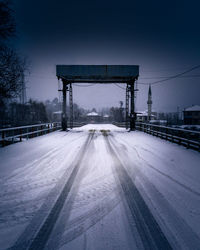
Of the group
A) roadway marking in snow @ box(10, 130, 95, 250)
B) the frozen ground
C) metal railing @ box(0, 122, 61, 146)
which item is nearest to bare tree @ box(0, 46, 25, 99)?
metal railing @ box(0, 122, 61, 146)

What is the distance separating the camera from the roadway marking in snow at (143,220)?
192 cm

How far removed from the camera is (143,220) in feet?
7.75

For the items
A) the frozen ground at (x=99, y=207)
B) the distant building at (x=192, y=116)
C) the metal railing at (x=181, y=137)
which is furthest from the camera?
the distant building at (x=192, y=116)

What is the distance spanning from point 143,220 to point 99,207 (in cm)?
84

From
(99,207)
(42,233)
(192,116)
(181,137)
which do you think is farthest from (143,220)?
(192,116)

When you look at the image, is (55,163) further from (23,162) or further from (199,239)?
(199,239)

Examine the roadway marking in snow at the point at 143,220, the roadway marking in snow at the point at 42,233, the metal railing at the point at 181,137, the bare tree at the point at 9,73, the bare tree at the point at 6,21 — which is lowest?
the roadway marking in snow at the point at 143,220

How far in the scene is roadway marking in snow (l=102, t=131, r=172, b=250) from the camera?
192 centimetres

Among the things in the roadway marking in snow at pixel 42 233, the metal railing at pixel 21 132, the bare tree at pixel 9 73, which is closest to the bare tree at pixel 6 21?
the bare tree at pixel 9 73

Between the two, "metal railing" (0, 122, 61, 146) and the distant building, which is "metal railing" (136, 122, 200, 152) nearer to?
"metal railing" (0, 122, 61, 146)

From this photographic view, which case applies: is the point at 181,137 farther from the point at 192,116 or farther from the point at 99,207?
the point at 192,116

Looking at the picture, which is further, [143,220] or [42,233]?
[143,220]

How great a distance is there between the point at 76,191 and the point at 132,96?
1608 centimetres

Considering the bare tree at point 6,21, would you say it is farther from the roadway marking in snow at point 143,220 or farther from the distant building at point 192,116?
the distant building at point 192,116
